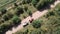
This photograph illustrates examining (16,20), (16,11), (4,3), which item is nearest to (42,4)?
(16,11)

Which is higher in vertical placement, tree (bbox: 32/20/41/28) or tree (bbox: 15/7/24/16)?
tree (bbox: 15/7/24/16)

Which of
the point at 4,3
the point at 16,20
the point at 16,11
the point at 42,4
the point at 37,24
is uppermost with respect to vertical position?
the point at 4,3

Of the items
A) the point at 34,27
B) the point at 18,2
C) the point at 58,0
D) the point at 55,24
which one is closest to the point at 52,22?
the point at 55,24

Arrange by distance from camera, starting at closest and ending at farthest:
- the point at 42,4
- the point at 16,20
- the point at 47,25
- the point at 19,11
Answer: the point at 47,25 < the point at 16,20 < the point at 42,4 < the point at 19,11

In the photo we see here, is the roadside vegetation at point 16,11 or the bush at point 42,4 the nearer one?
the roadside vegetation at point 16,11

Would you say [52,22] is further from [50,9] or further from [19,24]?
[19,24]

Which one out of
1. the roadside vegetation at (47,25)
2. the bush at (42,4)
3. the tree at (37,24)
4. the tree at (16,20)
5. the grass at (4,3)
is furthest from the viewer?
the grass at (4,3)

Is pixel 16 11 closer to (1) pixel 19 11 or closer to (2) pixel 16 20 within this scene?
(1) pixel 19 11

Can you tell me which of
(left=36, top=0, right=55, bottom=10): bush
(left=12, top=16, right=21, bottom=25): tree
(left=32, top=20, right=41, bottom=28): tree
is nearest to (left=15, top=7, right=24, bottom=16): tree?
(left=12, top=16, right=21, bottom=25): tree

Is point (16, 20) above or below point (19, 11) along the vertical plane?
below

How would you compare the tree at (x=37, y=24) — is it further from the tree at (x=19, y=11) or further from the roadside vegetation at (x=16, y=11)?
the tree at (x=19, y=11)

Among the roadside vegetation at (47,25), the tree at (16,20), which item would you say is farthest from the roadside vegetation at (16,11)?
the roadside vegetation at (47,25)

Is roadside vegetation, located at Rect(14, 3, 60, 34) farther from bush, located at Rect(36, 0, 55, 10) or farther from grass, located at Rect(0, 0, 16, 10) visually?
grass, located at Rect(0, 0, 16, 10)

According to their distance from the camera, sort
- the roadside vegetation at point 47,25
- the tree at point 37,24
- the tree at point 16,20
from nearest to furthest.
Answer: the roadside vegetation at point 47,25 → the tree at point 37,24 → the tree at point 16,20
